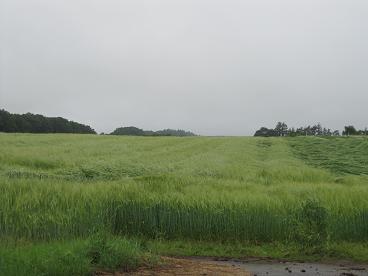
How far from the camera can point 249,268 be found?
11.7m

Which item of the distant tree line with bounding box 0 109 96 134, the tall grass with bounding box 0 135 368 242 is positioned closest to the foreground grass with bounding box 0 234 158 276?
the tall grass with bounding box 0 135 368 242

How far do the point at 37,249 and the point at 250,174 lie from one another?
47.3 feet

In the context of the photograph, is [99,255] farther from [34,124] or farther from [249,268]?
[34,124]

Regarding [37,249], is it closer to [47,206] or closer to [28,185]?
[47,206]

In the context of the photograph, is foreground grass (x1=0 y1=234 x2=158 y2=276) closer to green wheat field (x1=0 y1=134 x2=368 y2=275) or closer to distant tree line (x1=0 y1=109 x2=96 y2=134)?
green wheat field (x1=0 y1=134 x2=368 y2=275)

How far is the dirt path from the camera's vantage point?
993 centimetres

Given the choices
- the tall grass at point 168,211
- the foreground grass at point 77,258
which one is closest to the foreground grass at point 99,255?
the foreground grass at point 77,258

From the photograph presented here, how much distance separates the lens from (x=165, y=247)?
1409 cm

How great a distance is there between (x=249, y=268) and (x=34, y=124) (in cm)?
9392

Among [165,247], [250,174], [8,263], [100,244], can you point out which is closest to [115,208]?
[165,247]

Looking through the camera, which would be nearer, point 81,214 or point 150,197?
point 81,214

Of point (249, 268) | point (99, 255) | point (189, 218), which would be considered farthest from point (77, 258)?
point (189, 218)

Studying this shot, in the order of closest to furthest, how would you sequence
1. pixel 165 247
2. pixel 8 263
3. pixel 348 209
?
pixel 8 263 < pixel 165 247 < pixel 348 209

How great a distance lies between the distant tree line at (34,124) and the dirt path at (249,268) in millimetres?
86268
